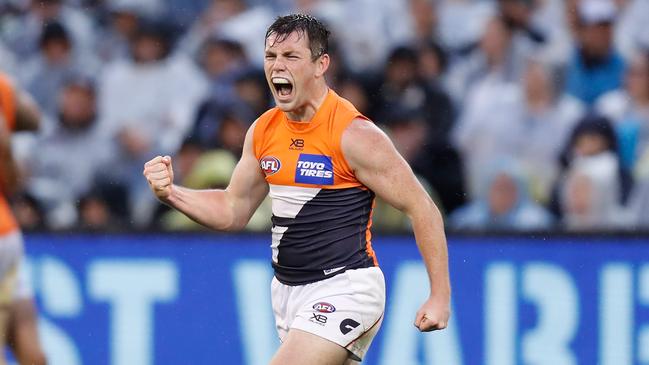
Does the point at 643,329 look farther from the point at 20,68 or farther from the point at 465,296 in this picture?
the point at 20,68

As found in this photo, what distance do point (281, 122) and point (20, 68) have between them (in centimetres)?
546

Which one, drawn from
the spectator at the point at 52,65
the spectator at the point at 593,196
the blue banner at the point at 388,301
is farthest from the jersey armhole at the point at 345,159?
the spectator at the point at 52,65

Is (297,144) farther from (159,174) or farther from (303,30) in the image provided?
(159,174)

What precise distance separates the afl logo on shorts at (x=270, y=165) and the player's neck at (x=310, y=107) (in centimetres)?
20

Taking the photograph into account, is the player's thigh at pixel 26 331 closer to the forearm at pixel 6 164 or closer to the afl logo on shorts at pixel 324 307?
the forearm at pixel 6 164

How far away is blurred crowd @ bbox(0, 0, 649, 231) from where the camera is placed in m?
8.10

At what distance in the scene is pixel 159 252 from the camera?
7797mm

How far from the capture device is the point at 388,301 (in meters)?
7.59

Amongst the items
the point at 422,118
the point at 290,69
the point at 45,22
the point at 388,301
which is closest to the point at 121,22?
the point at 45,22

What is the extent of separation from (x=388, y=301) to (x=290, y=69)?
2.88m

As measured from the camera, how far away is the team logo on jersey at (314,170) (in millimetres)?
5098

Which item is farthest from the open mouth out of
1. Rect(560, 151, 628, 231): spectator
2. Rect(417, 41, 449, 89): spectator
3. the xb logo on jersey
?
Rect(417, 41, 449, 89): spectator

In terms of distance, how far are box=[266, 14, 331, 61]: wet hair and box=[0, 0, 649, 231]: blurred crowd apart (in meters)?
2.67

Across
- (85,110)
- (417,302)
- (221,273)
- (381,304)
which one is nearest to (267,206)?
(221,273)
